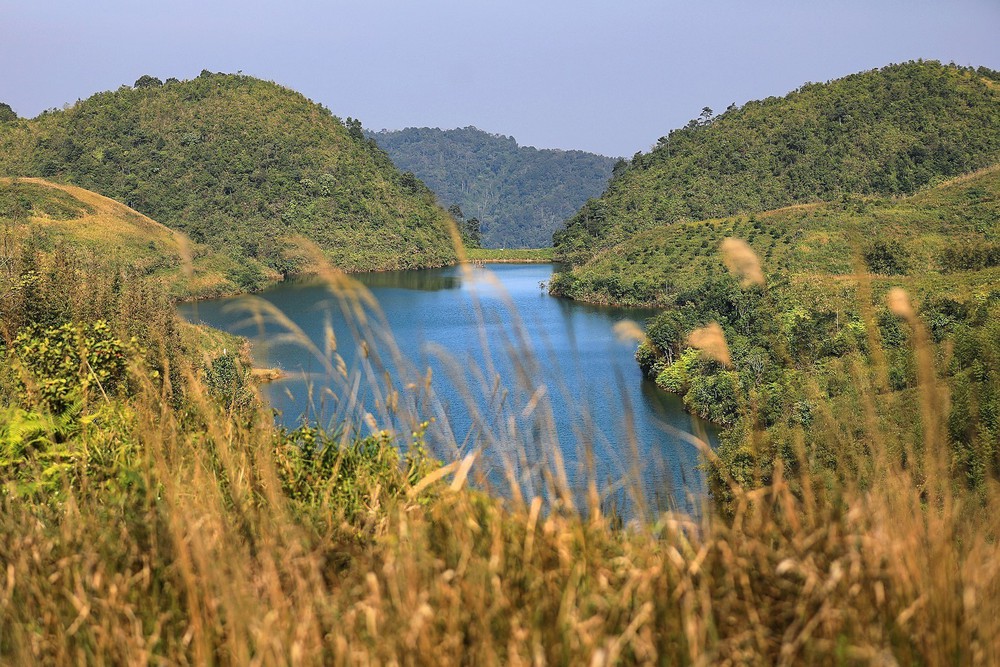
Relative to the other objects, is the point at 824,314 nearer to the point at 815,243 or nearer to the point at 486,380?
the point at 815,243

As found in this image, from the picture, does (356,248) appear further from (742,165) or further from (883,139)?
(883,139)

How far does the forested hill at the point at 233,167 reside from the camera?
77.8 meters

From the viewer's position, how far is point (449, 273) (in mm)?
71188

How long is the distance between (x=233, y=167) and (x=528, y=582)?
8496 cm

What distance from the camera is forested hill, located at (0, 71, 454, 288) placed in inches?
3063

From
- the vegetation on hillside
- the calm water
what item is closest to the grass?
the calm water

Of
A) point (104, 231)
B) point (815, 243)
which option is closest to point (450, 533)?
point (815, 243)

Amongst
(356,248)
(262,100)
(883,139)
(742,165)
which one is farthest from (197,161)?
(883,139)

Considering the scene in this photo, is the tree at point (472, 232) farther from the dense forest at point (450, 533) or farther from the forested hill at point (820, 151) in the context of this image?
the dense forest at point (450, 533)

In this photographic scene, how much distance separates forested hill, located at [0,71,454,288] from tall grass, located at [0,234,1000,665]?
7117cm

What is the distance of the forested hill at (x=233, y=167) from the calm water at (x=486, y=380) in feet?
38.0

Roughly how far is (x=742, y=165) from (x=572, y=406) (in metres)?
79.4

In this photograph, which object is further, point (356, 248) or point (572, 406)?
point (356, 248)

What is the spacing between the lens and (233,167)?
82.4 metres
